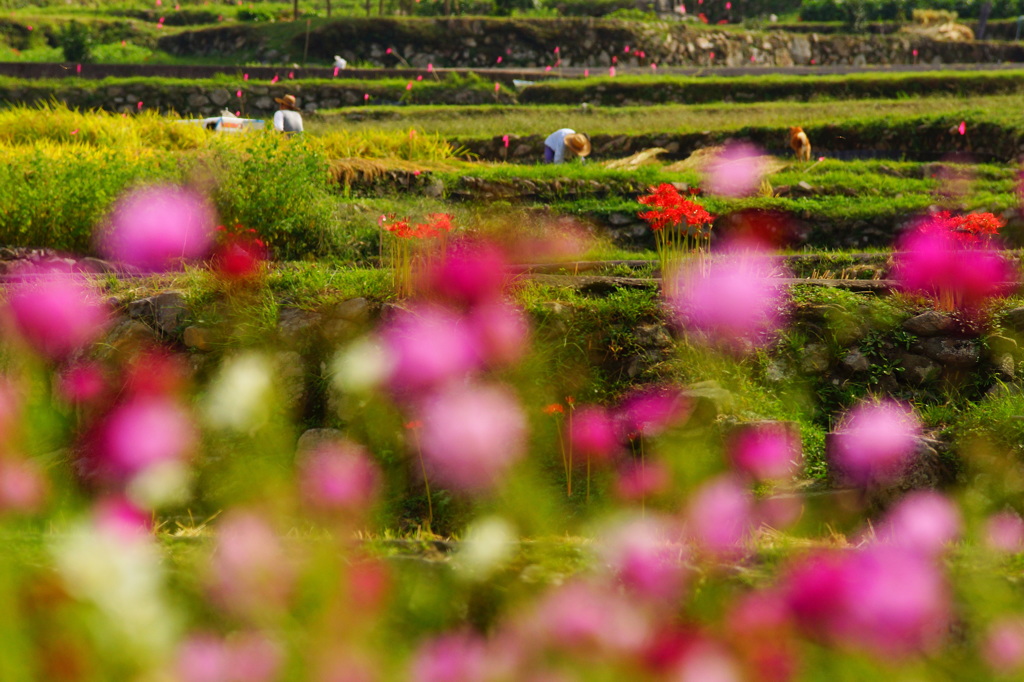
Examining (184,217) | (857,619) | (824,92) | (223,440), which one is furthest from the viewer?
(824,92)

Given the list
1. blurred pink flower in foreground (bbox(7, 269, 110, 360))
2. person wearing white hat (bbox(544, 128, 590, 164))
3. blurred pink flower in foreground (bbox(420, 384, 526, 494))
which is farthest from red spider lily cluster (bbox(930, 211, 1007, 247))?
person wearing white hat (bbox(544, 128, 590, 164))

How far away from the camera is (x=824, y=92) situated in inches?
738

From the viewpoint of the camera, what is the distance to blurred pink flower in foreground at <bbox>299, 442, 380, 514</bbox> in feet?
13.0

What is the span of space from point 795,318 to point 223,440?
3.28 meters

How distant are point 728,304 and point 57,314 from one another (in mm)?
3324

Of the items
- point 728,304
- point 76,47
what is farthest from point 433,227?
point 76,47

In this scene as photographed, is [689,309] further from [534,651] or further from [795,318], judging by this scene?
[534,651]

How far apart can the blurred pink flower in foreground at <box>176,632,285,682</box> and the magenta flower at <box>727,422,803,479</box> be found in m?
3.03

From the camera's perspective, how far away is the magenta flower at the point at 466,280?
4.93 metres

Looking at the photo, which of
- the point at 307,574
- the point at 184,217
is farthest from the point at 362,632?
the point at 184,217

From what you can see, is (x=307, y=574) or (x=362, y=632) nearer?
(x=362, y=632)

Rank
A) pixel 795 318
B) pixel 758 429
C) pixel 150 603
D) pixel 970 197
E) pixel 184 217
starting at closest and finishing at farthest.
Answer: pixel 150 603, pixel 758 429, pixel 795 318, pixel 184 217, pixel 970 197

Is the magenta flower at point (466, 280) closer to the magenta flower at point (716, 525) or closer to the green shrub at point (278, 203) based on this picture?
the magenta flower at point (716, 525)

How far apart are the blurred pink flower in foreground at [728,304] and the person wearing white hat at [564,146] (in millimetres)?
6471
